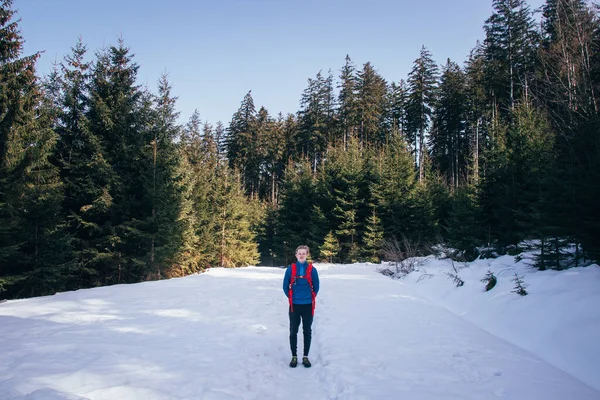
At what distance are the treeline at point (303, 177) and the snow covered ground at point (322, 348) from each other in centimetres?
268

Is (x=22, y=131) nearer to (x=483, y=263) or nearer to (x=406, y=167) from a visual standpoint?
A: (x=483, y=263)

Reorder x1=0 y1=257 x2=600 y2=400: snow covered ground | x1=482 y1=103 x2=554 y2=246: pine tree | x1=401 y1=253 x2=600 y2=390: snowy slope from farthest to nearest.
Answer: x1=482 y1=103 x2=554 y2=246: pine tree, x1=401 y1=253 x2=600 y2=390: snowy slope, x1=0 y1=257 x2=600 y2=400: snow covered ground

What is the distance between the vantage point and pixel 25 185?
1110cm

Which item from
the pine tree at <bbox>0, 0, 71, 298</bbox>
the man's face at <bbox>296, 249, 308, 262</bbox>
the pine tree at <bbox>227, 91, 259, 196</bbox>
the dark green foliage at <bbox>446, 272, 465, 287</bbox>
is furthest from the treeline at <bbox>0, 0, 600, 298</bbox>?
the pine tree at <bbox>227, 91, 259, 196</bbox>

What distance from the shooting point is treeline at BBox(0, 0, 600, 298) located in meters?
8.23

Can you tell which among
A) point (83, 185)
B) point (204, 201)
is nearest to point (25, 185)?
point (83, 185)

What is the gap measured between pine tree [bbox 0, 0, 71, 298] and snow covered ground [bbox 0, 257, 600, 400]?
413cm

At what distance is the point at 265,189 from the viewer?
5531cm

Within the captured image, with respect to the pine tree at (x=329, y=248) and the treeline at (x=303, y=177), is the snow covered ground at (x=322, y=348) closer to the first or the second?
the treeline at (x=303, y=177)

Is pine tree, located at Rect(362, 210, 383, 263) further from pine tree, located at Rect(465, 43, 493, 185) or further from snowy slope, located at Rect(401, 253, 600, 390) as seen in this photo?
pine tree, located at Rect(465, 43, 493, 185)

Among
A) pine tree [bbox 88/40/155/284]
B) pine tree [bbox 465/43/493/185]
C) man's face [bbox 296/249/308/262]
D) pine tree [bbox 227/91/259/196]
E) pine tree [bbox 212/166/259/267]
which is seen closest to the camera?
man's face [bbox 296/249/308/262]

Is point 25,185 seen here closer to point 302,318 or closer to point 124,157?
point 124,157

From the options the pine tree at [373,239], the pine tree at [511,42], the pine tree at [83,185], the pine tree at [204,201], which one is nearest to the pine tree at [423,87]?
the pine tree at [511,42]

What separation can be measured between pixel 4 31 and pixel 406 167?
81.1ft
